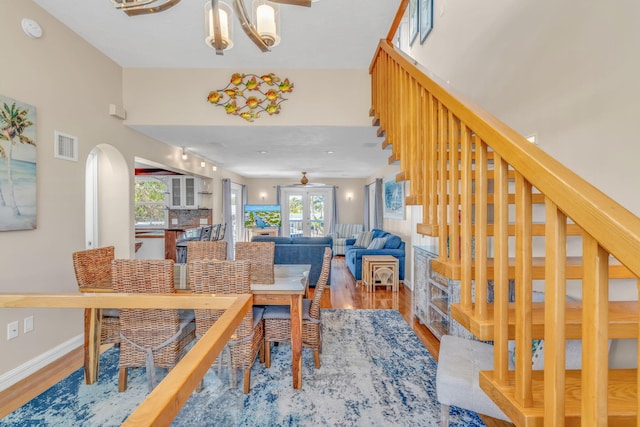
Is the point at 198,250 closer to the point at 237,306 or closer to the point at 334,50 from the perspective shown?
the point at 237,306

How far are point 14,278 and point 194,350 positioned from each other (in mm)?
2510

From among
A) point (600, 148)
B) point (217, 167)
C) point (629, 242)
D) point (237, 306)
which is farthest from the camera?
point (217, 167)

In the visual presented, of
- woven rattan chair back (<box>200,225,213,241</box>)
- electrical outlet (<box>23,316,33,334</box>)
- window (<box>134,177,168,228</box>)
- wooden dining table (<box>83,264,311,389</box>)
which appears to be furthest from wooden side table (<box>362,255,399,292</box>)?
window (<box>134,177,168,228</box>)

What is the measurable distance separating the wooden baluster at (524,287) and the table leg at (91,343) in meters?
1.85

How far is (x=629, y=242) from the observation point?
53 cm

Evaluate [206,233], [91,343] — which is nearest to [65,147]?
[91,343]

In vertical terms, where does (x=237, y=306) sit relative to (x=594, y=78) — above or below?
below

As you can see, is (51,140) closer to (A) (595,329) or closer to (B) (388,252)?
(A) (595,329)

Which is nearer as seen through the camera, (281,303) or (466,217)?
(466,217)

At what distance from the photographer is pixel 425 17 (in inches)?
143

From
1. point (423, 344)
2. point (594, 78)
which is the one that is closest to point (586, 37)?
point (594, 78)

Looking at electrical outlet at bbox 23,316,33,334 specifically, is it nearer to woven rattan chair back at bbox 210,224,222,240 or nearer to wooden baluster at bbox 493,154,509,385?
wooden baluster at bbox 493,154,509,385

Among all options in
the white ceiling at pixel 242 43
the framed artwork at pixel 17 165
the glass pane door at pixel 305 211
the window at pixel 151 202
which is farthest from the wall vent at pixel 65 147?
the glass pane door at pixel 305 211

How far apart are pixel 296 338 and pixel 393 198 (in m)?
4.94
